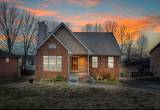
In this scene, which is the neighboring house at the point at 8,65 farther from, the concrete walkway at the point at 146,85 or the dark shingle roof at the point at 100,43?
the concrete walkway at the point at 146,85

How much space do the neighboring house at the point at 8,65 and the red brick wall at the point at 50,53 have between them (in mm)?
12525

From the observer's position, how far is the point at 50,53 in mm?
40969

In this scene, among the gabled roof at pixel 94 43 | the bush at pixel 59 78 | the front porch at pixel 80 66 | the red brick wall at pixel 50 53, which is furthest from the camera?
the front porch at pixel 80 66

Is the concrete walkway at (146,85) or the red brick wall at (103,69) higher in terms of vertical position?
the red brick wall at (103,69)

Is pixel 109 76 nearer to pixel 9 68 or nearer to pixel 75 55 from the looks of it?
pixel 75 55

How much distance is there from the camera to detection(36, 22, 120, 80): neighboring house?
4066cm

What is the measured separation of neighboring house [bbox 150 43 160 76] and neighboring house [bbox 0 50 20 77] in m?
25.7

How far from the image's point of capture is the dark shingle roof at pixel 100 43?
4362 cm

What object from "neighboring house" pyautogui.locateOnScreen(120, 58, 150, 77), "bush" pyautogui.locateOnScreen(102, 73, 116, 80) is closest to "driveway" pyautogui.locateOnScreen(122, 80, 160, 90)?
"bush" pyautogui.locateOnScreen(102, 73, 116, 80)

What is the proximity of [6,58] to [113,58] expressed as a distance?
19.7m

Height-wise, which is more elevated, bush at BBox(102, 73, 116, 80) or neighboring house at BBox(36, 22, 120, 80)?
neighboring house at BBox(36, 22, 120, 80)

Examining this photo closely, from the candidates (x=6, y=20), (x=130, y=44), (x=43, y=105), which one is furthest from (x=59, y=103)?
(x=130, y=44)

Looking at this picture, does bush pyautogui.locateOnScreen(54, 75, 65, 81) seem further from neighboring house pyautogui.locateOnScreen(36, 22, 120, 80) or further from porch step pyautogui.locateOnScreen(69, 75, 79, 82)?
porch step pyautogui.locateOnScreen(69, 75, 79, 82)

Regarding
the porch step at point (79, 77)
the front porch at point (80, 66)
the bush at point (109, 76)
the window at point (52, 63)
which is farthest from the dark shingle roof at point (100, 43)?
the window at point (52, 63)
